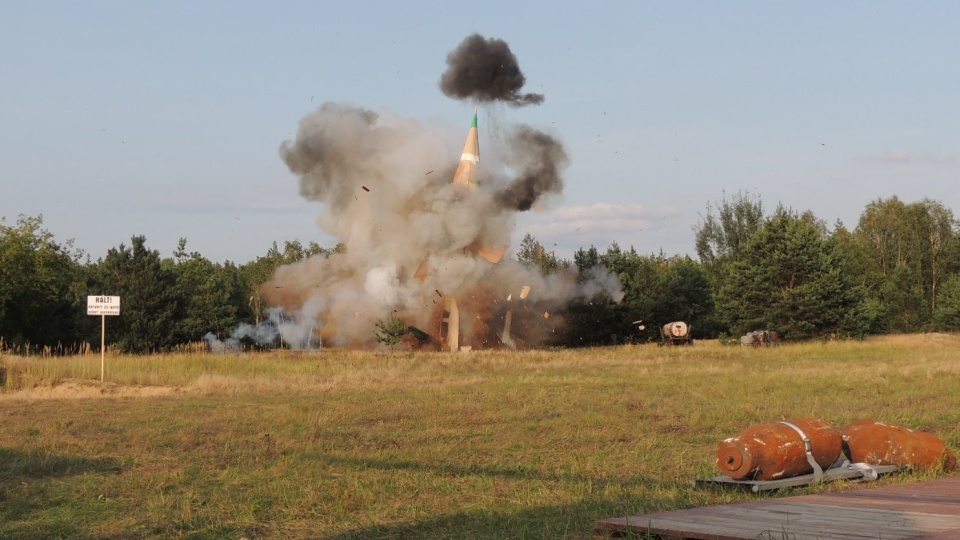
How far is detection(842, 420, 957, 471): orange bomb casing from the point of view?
488 inches

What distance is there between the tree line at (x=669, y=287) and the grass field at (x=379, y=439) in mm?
11762

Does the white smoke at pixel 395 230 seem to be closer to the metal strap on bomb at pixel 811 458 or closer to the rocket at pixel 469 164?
the rocket at pixel 469 164

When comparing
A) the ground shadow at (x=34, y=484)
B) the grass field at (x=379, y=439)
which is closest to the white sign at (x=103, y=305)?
the grass field at (x=379, y=439)

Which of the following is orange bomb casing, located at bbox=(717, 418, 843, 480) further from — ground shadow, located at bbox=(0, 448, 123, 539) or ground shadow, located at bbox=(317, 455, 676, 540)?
ground shadow, located at bbox=(0, 448, 123, 539)

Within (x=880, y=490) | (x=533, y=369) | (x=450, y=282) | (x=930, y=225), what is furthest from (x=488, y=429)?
(x=930, y=225)

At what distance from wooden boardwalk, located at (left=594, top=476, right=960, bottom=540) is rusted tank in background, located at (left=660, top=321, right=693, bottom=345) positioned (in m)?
50.4

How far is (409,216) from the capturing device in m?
51.1

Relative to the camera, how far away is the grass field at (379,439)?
1012 centimetres

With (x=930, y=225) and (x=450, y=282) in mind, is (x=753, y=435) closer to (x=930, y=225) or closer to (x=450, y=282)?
(x=450, y=282)

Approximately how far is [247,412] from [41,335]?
30477mm

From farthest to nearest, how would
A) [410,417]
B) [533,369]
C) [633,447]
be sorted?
[533,369]
[410,417]
[633,447]

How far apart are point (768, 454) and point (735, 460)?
38 cm

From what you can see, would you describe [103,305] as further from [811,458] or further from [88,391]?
[811,458]

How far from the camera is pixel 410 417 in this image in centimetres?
1933
